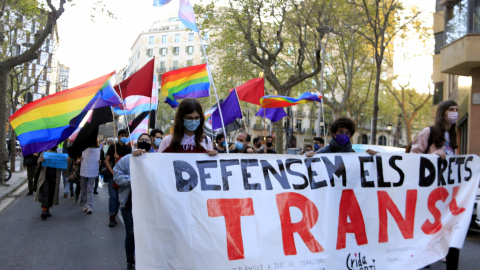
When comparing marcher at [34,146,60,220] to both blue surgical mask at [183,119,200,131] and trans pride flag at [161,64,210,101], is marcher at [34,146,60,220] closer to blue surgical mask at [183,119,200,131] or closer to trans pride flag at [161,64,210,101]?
trans pride flag at [161,64,210,101]

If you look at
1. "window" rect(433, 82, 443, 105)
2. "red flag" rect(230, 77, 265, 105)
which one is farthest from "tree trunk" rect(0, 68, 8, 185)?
"window" rect(433, 82, 443, 105)

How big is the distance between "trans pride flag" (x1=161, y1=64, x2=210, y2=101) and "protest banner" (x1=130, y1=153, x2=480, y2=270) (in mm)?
4963

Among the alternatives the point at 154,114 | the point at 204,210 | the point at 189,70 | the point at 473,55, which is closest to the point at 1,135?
the point at 154,114

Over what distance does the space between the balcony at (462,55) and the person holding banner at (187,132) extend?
14.5 meters

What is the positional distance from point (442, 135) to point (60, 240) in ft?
17.9

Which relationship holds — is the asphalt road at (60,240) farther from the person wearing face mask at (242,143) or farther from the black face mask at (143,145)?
the person wearing face mask at (242,143)

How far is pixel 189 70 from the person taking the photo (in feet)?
30.7

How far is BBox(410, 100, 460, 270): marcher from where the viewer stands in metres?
5.20

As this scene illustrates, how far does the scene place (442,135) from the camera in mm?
5199

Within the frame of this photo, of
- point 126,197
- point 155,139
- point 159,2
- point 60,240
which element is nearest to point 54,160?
point 60,240

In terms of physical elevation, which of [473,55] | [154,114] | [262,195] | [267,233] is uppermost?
[473,55]

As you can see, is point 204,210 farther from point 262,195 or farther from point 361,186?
point 361,186

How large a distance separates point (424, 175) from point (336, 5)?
1701cm

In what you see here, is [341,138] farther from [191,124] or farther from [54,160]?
[54,160]
